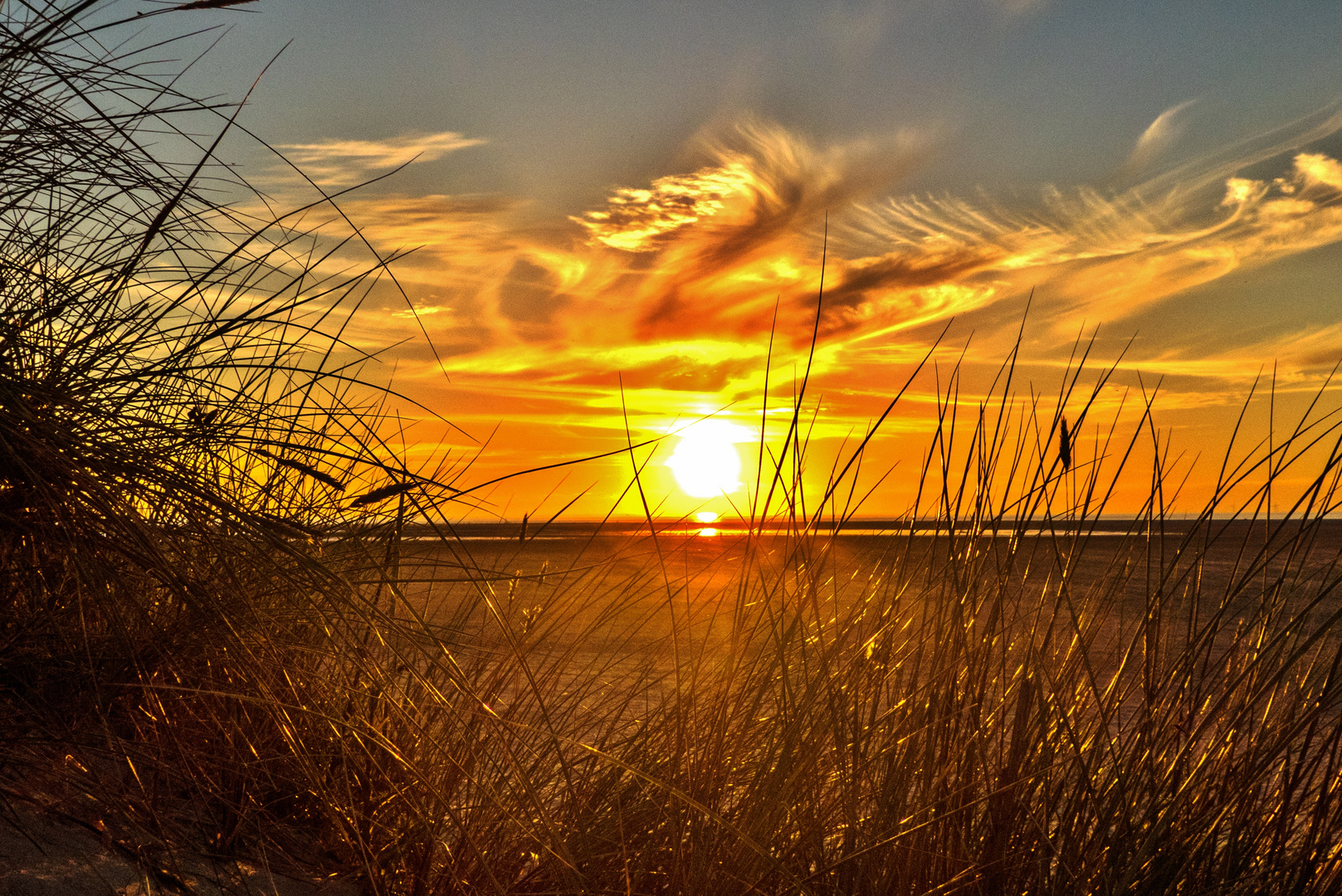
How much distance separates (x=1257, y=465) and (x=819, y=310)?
2.82 feet

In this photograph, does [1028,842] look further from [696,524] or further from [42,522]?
[42,522]

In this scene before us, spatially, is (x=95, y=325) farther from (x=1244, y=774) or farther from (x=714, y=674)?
(x=1244, y=774)

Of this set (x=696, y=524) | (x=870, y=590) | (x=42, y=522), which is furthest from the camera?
(x=696, y=524)

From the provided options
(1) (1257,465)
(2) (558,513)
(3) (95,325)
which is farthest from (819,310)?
(3) (95,325)

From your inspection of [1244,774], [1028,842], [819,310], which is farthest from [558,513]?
[1244,774]

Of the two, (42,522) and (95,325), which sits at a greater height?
(95,325)

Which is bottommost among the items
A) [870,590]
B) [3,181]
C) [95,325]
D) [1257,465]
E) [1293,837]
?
[1293,837]

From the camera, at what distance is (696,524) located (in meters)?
2.34

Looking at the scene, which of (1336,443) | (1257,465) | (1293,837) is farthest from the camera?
(1293,837)

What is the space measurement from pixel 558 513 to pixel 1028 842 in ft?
3.37

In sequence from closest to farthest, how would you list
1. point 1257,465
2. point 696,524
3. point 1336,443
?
1. point 1336,443
2. point 1257,465
3. point 696,524

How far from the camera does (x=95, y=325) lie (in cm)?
157

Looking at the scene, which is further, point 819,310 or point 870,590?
point 870,590

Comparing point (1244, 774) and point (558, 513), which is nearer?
point (1244, 774)
